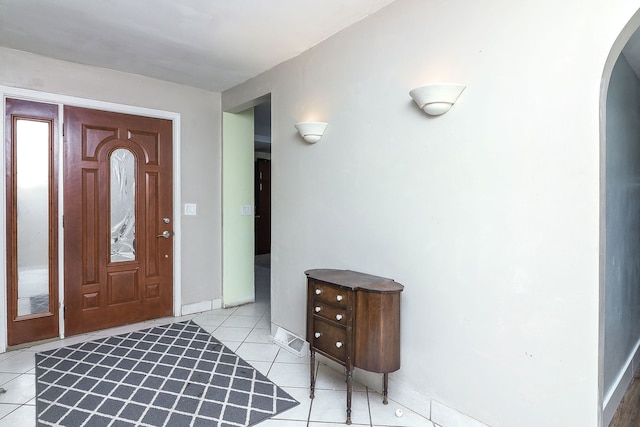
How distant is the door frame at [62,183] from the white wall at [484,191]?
6.35 ft

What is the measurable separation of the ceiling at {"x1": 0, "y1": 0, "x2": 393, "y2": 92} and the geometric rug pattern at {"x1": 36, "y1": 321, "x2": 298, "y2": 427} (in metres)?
2.44

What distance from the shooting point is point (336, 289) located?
2.01 meters

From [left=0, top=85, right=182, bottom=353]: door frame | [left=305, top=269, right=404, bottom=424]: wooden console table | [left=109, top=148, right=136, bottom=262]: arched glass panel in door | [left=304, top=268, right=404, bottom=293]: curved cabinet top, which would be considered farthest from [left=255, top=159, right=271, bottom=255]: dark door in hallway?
[left=305, top=269, right=404, bottom=424]: wooden console table

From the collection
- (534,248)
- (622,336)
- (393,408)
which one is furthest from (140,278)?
(622,336)

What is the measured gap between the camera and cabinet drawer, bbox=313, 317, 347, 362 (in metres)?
1.98

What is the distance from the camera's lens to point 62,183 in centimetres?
306

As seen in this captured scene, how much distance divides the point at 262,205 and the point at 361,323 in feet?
20.0

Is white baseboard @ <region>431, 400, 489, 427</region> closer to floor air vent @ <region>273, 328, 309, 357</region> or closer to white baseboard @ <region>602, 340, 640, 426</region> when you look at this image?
white baseboard @ <region>602, 340, 640, 426</region>

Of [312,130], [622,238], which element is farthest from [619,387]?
[312,130]

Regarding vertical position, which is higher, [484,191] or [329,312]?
[484,191]

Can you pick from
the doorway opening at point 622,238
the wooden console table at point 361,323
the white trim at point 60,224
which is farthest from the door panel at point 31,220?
the doorway opening at point 622,238

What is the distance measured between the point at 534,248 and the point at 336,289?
1.02 m

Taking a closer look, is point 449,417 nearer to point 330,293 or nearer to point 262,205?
point 330,293

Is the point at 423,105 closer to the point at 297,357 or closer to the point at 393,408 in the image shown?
the point at 393,408
